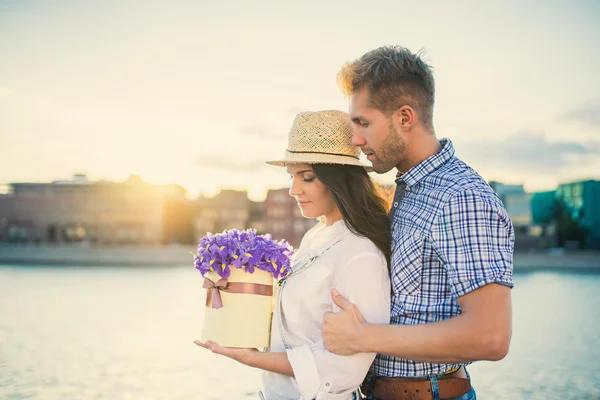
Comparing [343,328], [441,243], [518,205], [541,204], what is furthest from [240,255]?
[541,204]

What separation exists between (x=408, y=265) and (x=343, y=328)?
1.04 feet

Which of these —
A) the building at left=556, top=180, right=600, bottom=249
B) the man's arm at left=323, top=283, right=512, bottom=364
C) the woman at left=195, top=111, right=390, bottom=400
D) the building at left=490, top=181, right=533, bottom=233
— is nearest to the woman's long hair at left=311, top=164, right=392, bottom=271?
the woman at left=195, top=111, right=390, bottom=400

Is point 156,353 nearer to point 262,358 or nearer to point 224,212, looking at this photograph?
point 262,358

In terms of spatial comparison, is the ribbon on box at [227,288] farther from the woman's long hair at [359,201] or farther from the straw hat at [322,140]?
the straw hat at [322,140]

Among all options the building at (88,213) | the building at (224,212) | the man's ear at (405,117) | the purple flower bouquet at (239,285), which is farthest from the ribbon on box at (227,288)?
the building at (88,213)

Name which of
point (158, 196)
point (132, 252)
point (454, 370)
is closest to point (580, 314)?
point (454, 370)

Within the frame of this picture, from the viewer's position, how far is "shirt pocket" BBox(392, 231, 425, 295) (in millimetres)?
2072

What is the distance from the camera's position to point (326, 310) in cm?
223

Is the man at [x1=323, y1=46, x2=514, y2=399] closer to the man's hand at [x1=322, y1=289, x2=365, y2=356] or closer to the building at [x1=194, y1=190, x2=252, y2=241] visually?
the man's hand at [x1=322, y1=289, x2=365, y2=356]

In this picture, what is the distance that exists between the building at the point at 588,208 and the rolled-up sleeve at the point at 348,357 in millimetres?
62460

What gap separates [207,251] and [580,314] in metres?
20.0

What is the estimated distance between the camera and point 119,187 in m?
64.2

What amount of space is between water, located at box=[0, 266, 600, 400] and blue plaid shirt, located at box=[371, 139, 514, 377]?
7.39 m

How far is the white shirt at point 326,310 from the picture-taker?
210cm
